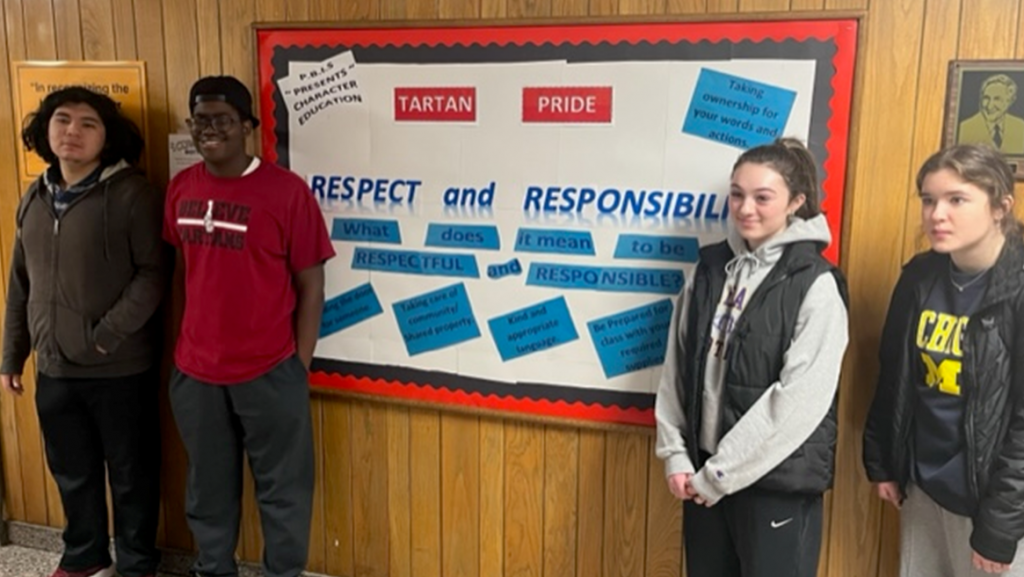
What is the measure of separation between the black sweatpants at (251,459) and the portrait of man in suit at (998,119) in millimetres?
1709

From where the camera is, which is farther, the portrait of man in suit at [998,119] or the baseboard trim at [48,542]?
the baseboard trim at [48,542]

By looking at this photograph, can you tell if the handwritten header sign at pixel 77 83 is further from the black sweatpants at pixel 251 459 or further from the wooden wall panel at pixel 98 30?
the black sweatpants at pixel 251 459

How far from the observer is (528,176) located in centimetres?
208

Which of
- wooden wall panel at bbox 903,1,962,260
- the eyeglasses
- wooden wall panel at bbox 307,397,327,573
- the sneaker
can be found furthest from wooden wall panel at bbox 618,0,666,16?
the sneaker

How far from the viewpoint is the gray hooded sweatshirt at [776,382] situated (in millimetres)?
1630

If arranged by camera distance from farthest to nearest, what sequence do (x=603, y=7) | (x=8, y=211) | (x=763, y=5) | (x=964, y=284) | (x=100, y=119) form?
(x=8, y=211), (x=100, y=119), (x=603, y=7), (x=763, y=5), (x=964, y=284)

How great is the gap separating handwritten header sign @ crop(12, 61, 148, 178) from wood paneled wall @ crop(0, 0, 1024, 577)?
0.11 ft

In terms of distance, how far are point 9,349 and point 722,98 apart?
212cm

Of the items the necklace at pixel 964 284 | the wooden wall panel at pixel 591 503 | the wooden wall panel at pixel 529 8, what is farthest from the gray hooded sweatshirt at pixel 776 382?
the wooden wall panel at pixel 529 8

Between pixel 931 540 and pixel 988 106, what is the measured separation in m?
0.92

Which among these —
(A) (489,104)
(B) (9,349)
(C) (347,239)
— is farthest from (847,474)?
(B) (9,349)

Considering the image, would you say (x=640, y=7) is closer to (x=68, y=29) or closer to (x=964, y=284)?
(x=964, y=284)

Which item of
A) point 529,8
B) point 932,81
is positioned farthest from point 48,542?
point 932,81

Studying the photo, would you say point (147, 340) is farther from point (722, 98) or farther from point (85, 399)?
point (722, 98)
